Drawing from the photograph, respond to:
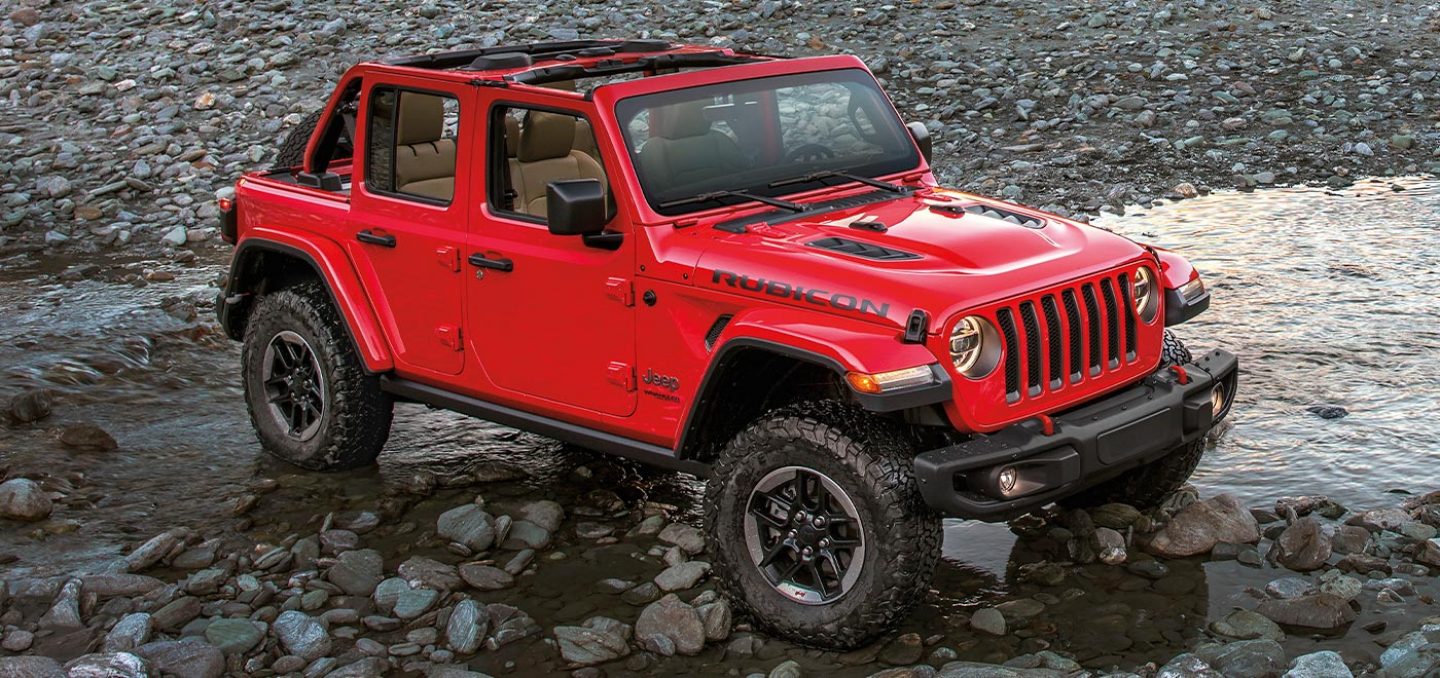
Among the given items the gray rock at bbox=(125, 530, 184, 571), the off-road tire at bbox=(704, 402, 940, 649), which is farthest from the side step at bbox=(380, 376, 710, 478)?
the gray rock at bbox=(125, 530, 184, 571)

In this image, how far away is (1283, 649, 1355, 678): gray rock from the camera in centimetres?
498

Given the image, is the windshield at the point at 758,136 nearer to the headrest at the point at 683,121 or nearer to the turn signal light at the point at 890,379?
the headrest at the point at 683,121

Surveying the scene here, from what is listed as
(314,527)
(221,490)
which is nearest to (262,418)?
(221,490)

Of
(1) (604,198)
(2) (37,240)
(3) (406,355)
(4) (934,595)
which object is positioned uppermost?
(1) (604,198)

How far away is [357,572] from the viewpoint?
6.34 m

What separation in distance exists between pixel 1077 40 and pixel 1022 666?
11.7 meters

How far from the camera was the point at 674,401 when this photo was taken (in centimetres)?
591

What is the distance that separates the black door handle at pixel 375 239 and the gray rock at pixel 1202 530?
11.0 feet

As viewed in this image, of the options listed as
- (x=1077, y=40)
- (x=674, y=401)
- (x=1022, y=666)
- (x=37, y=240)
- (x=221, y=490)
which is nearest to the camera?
(x=1022, y=666)

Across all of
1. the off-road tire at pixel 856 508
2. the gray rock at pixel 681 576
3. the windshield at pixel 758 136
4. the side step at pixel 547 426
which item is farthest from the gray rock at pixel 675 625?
the windshield at pixel 758 136

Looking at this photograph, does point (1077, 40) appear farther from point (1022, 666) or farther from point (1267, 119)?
point (1022, 666)

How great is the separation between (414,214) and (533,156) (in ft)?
1.95

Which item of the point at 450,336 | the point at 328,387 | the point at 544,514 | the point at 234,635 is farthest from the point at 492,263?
the point at 234,635

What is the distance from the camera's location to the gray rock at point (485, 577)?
6.26 m
